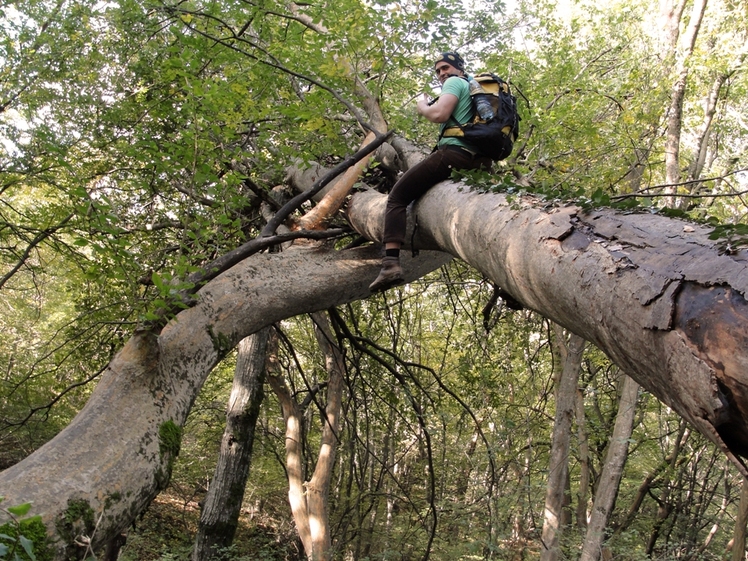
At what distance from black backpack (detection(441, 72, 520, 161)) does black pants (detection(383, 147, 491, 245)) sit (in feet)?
0.30

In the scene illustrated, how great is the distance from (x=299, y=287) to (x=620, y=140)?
15.0 feet

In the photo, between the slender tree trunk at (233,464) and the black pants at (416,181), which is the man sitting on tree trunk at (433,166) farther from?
the slender tree trunk at (233,464)

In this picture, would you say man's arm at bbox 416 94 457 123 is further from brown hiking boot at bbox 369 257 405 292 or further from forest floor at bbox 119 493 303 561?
forest floor at bbox 119 493 303 561

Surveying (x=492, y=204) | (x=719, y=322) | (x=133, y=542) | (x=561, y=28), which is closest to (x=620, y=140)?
(x=561, y=28)

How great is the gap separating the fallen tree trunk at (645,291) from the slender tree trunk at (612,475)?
489 cm

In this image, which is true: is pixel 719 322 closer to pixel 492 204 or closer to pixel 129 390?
pixel 492 204

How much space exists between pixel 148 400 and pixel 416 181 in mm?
1674

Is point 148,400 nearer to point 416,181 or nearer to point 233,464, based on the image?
point 416,181

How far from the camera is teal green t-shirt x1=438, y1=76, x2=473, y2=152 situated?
2.92m

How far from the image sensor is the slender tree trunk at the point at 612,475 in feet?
20.0

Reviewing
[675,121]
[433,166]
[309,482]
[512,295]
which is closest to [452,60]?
[433,166]

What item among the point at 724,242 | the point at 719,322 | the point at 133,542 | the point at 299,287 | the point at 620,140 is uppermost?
the point at 620,140

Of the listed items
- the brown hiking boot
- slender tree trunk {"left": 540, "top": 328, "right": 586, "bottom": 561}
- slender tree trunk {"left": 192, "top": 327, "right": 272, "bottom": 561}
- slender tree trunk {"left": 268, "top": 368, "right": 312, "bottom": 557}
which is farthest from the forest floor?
the brown hiking boot

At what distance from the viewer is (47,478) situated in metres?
1.77
